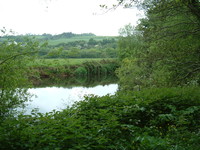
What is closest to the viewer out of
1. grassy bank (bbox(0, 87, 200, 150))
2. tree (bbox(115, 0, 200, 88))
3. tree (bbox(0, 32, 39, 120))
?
grassy bank (bbox(0, 87, 200, 150))

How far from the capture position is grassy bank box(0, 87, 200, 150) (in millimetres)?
4375

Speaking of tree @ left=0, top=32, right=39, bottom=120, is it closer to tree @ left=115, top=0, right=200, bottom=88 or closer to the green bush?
tree @ left=115, top=0, right=200, bottom=88

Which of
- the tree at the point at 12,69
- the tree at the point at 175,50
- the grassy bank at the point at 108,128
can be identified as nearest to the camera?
the grassy bank at the point at 108,128

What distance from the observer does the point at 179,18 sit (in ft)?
47.1

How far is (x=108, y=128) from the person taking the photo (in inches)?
219

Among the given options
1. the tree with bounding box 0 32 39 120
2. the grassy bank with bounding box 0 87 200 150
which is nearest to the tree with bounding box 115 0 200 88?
the grassy bank with bounding box 0 87 200 150

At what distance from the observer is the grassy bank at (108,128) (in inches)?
172

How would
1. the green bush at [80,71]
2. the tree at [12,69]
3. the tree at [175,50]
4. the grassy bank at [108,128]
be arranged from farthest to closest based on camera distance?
the green bush at [80,71]
the tree at [175,50]
the tree at [12,69]
the grassy bank at [108,128]

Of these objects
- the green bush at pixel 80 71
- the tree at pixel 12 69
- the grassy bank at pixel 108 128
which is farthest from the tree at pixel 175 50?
the green bush at pixel 80 71

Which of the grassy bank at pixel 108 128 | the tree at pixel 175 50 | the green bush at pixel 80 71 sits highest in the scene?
the tree at pixel 175 50

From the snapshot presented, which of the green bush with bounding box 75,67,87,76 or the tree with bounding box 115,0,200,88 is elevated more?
the tree with bounding box 115,0,200,88

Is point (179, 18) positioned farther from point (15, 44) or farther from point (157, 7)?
point (15, 44)

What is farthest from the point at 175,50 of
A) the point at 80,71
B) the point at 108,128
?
the point at 80,71

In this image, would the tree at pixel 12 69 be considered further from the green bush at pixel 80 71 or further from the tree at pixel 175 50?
the green bush at pixel 80 71
